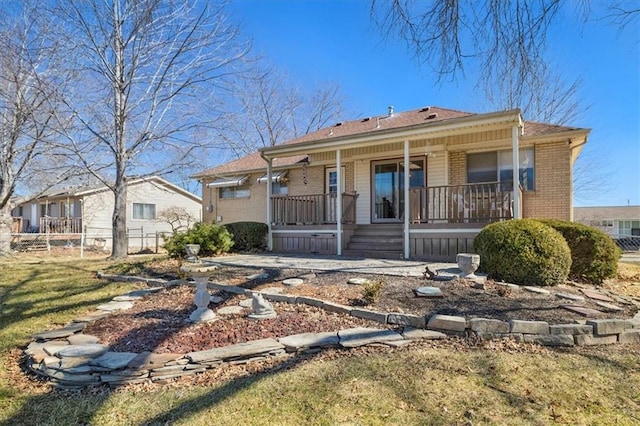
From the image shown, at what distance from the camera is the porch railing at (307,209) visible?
37.6 feet

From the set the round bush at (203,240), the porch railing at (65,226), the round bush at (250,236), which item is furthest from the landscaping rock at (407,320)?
the porch railing at (65,226)

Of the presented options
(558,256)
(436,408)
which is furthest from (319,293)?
(558,256)

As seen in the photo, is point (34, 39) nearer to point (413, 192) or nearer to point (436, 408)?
point (413, 192)

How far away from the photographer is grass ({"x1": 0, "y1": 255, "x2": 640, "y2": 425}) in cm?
264

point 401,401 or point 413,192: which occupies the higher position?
point 413,192

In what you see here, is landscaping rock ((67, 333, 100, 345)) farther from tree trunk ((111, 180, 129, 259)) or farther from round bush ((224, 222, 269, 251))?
tree trunk ((111, 180, 129, 259))

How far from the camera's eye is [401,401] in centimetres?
281

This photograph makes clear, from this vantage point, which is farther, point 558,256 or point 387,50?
point 558,256

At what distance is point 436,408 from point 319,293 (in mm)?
2919

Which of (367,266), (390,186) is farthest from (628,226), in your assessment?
(367,266)

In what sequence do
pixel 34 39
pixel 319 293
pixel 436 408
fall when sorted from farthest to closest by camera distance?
pixel 34 39 → pixel 319 293 → pixel 436 408

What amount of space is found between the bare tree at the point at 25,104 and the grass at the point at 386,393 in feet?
35.4

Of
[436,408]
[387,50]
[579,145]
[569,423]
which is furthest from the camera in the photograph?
[579,145]

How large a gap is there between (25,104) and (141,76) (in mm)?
4567
